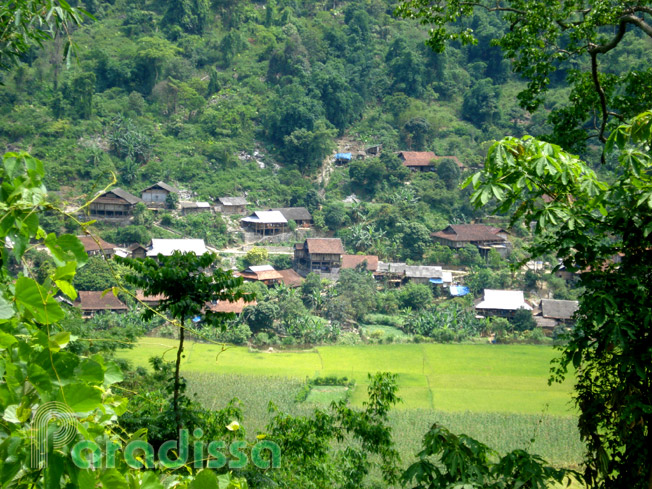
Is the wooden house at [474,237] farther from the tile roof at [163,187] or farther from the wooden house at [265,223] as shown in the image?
the tile roof at [163,187]

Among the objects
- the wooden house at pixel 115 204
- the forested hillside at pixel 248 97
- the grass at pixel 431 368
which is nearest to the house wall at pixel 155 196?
the wooden house at pixel 115 204

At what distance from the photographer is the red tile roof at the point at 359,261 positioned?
1493 centimetres

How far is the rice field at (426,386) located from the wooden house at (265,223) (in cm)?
534

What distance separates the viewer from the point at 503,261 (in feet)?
52.2

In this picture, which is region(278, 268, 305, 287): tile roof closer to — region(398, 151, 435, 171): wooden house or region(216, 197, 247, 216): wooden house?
region(216, 197, 247, 216): wooden house

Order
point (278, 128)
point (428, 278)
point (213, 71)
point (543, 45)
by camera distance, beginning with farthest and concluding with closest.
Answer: point (213, 71), point (278, 128), point (428, 278), point (543, 45)

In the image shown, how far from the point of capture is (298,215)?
687 inches

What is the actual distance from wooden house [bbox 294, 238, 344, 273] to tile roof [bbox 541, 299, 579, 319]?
5.02m

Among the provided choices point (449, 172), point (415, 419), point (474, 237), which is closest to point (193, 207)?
point (474, 237)

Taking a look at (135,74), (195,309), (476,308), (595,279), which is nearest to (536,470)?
(595,279)

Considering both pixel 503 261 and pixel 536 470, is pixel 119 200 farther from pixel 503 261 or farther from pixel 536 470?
pixel 536 470

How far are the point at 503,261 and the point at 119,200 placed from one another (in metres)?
10.4

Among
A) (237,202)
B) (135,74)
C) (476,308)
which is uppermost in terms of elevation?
(135,74)

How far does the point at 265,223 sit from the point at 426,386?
7.92m
